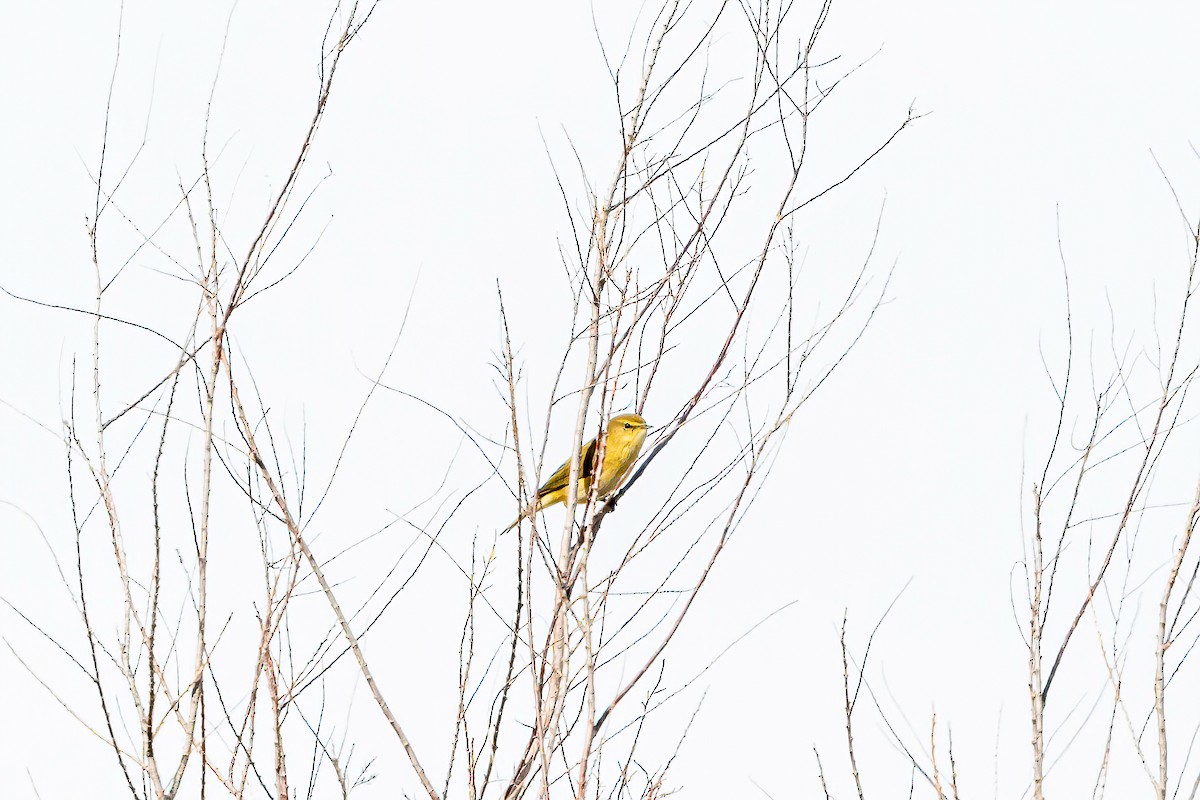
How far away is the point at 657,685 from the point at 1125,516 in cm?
165

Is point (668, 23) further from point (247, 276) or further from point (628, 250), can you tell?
point (247, 276)

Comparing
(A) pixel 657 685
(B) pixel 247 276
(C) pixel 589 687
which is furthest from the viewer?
(A) pixel 657 685

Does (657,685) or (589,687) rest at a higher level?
(657,685)

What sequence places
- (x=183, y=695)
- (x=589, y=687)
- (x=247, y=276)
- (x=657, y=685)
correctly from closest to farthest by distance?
(x=589, y=687), (x=183, y=695), (x=247, y=276), (x=657, y=685)

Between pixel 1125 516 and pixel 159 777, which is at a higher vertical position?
pixel 1125 516

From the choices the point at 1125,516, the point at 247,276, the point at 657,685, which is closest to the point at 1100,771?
the point at 1125,516

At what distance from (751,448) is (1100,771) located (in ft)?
4.79

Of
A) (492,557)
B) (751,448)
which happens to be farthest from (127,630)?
(751,448)

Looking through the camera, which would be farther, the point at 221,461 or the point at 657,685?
the point at 657,685

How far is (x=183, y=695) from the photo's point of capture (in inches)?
151

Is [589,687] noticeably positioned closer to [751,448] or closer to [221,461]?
[751,448]

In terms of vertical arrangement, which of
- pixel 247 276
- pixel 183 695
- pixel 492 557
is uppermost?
pixel 247 276

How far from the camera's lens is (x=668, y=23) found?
14.6 ft

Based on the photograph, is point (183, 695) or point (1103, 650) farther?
point (1103, 650)
